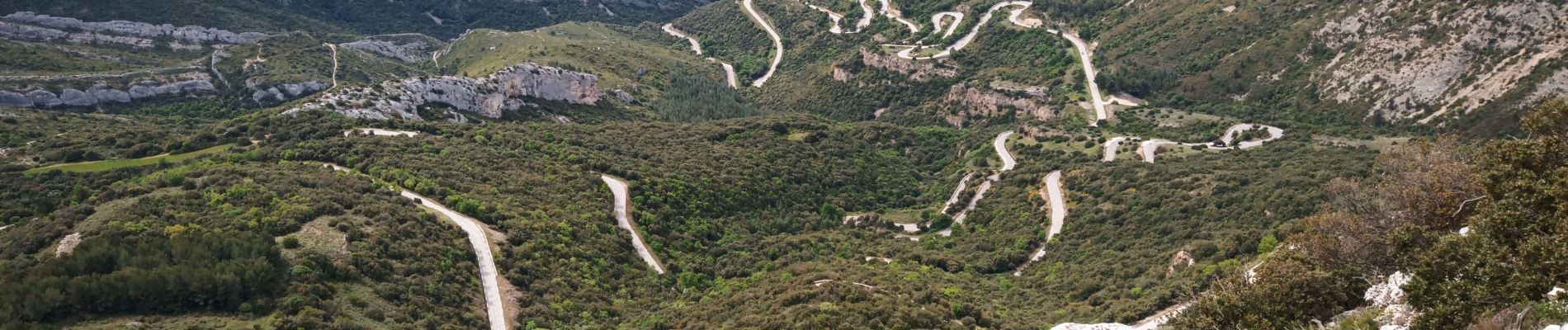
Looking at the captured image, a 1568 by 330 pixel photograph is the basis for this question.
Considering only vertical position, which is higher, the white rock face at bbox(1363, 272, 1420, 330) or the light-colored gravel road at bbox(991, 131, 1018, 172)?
the white rock face at bbox(1363, 272, 1420, 330)

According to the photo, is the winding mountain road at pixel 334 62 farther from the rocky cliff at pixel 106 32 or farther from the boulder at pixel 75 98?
the boulder at pixel 75 98

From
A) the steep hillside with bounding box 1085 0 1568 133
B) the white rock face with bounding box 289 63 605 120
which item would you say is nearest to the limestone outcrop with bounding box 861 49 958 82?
the steep hillside with bounding box 1085 0 1568 133

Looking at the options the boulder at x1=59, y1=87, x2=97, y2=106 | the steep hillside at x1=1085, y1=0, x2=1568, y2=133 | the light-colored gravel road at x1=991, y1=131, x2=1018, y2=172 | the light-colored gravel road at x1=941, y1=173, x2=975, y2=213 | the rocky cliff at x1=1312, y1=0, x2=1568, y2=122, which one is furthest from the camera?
the boulder at x1=59, y1=87, x2=97, y2=106

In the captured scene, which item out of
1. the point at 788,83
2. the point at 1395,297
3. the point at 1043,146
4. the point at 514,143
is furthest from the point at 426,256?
the point at 788,83

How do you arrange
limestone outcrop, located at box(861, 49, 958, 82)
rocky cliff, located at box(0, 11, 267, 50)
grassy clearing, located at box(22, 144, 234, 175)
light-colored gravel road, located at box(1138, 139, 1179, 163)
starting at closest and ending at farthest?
1. grassy clearing, located at box(22, 144, 234, 175)
2. light-colored gravel road, located at box(1138, 139, 1179, 163)
3. rocky cliff, located at box(0, 11, 267, 50)
4. limestone outcrop, located at box(861, 49, 958, 82)

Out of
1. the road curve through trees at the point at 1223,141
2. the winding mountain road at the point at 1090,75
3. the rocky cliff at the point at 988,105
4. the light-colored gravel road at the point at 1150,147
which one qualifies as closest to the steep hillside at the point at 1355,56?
the winding mountain road at the point at 1090,75

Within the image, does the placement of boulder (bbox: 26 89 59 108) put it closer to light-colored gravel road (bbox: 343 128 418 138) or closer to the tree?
light-colored gravel road (bbox: 343 128 418 138)

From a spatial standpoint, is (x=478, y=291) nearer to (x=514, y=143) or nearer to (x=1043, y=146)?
(x=514, y=143)
